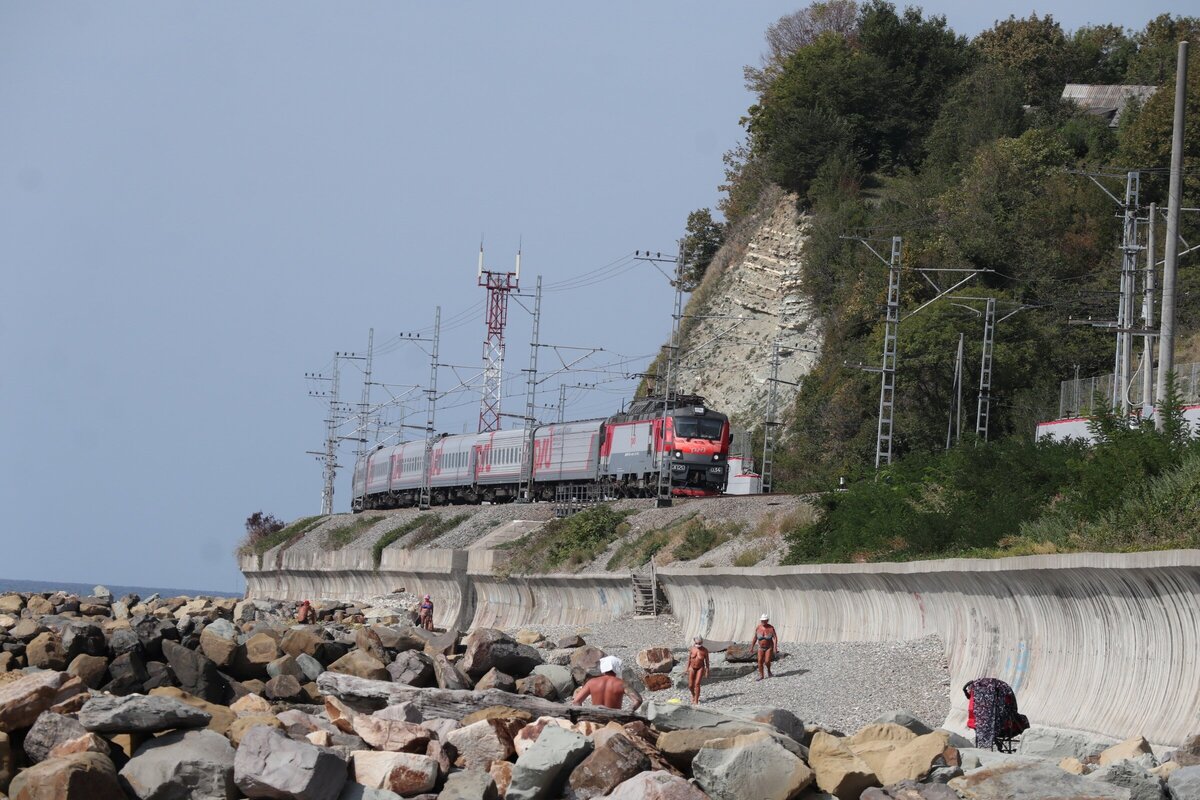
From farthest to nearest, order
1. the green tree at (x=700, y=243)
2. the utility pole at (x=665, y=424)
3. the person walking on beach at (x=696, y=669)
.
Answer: the green tree at (x=700, y=243) < the utility pole at (x=665, y=424) < the person walking on beach at (x=696, y=669)

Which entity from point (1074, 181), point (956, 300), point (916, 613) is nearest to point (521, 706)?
point (916, 613)

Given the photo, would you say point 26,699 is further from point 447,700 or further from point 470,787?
point 470,787

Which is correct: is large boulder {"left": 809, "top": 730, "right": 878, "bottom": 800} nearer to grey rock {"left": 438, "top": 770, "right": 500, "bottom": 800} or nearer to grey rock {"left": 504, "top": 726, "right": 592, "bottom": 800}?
grey rock {"left": 504, "top": 726, "right": 592, "bottom": 800}

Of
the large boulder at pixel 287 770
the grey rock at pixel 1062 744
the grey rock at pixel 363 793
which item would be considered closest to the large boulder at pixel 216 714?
the large boulder at pixel 287 770

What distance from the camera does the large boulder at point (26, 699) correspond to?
1666cm

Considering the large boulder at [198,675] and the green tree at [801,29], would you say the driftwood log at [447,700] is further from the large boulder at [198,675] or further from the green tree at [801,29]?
the green tree at [801,29]

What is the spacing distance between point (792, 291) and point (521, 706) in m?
64.9

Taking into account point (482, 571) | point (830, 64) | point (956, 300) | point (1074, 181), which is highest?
point (830, 64)

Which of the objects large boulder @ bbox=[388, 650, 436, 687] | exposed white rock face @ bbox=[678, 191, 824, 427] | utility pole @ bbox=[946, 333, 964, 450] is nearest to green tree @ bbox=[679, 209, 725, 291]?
exposed white rock face @ bbox=[678, 191, 824, 427]

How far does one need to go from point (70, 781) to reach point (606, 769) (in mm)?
4865

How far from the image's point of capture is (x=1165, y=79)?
88.8 m

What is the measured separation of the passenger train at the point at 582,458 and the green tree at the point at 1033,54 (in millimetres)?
41909

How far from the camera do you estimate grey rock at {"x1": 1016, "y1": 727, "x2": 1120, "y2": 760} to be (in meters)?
16.6

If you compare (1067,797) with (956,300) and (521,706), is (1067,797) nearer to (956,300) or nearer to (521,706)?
(521,706)
